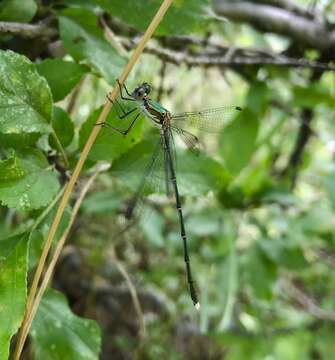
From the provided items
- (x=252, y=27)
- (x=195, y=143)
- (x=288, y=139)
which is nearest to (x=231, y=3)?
(x=252, y=27)

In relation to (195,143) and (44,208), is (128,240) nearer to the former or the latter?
(195,143)

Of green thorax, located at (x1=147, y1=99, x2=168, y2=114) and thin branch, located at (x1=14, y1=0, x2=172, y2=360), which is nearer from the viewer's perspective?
thin branch, located at (x1=14, y1=0, x2=172, y2=360)

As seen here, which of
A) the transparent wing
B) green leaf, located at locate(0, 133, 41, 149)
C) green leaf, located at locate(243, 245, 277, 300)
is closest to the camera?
green leaf, located at locate(0, 133, 41, 149)

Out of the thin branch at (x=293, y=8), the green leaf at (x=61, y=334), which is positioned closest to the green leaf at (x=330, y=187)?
the thin branch at (x=293, y=8)

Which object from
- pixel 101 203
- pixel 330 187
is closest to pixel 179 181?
pixel 101 203

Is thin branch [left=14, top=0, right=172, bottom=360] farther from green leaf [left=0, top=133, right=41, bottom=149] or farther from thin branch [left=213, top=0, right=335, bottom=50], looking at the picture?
thin branch [left=213, top=0, right=335, bottom=50]

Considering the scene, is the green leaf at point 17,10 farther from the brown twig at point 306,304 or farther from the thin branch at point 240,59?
the brown twig at point 306,304

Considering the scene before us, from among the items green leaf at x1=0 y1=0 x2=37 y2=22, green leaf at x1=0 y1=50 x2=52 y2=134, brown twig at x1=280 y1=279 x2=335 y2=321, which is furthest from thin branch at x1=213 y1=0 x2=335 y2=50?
brown twig at x1=280 y1=279 x2=335 y2=321

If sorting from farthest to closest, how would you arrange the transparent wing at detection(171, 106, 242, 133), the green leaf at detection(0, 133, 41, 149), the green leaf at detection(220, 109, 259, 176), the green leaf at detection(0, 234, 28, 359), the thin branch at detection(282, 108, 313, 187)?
the thin branch at detection(282, 108, 313, 187) < the green leaf at detection(220, 109, 259, 176) < the transparent wing at detection(171, 106, 242, 133) < the green leaf at detection(0, 133, 41, 149) < the green leaf at detection(0, 234, 28, 359)
